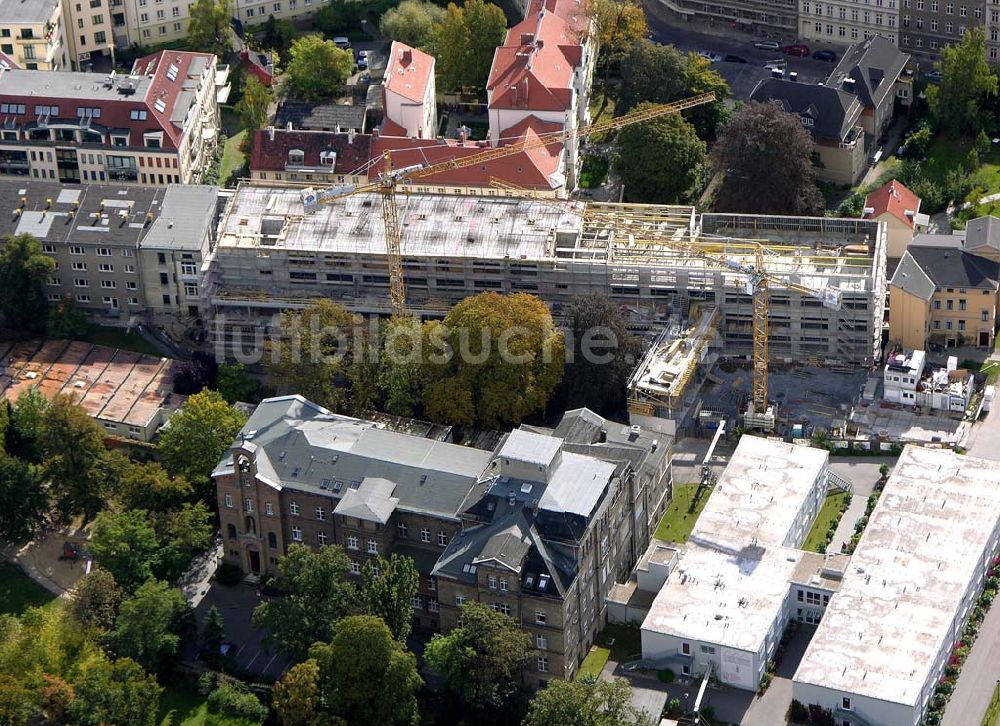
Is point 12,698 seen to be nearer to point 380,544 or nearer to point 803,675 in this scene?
point 380,544

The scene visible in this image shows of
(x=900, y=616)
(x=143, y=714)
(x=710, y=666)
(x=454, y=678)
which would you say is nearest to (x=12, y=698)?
(x=143, y=714)

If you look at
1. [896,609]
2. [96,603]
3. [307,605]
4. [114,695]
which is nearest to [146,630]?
[96,603]

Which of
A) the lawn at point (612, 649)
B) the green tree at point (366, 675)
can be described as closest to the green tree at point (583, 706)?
the lawn at point (612, 649)

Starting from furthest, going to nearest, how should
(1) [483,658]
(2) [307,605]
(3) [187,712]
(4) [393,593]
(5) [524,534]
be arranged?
1. (3) [187,712]
2. (2) [307,605]
3. (4) [393,593]
4. (5) [524,534]
5. (1) [483,658]

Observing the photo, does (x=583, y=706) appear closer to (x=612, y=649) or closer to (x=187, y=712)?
(x=612, y=649)

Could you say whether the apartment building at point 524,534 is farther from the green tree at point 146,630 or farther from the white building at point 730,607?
the green tree at point 146,630

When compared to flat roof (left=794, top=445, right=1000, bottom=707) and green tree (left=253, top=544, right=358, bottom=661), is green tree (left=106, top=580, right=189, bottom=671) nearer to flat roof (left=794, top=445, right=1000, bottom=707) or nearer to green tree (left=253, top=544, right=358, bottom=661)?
green tree (left=253, top=544, right=358, bottom=661)
